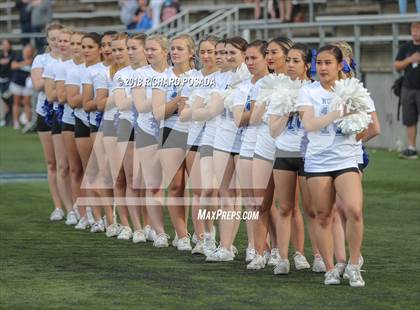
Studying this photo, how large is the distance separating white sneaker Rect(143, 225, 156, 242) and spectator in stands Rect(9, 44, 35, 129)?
51.0 ft

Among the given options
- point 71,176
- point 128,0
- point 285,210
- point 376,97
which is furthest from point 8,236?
point 128,0

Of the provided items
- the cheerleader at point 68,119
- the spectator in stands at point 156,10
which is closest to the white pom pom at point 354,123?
the cheerleader at point 68,119

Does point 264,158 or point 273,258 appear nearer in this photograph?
point 264,158

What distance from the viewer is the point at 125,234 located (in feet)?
37.8

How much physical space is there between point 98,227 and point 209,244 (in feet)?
6.61

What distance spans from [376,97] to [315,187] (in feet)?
38.8

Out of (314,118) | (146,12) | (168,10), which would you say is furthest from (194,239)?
(146,12)

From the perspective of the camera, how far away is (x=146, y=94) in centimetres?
1097

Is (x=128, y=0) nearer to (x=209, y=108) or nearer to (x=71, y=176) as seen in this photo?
(x=71, y=176)

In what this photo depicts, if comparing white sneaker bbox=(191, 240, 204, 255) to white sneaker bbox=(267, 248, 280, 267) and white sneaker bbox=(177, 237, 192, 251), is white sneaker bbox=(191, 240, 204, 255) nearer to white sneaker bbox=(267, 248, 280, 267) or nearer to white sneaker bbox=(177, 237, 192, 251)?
white sneaker bbox=(177, 237, 192, 251)

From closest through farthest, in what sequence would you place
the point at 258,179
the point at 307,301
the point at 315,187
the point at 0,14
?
the point at 307,301
the point at 315,187
the point at 258,179
the point at 0,14

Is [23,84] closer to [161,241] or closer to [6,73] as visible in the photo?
[6,73]

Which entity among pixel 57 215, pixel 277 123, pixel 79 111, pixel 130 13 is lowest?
pixel 57 215

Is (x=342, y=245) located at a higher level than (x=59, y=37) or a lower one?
lower
